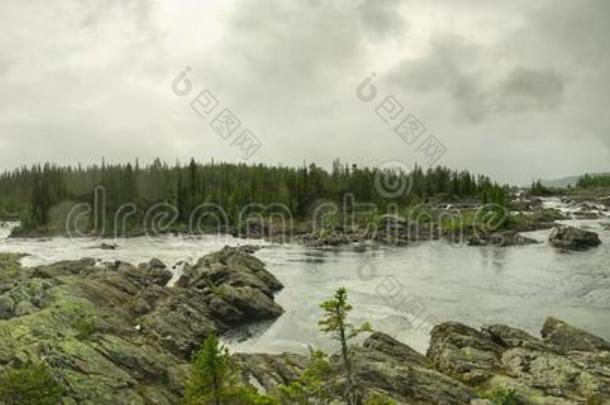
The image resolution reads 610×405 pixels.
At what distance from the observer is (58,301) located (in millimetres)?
35312

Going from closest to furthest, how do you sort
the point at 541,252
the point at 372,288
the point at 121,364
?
the point at 121,364 → the point at 372,288 → the point at 541,252

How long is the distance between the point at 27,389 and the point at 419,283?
46531 mm

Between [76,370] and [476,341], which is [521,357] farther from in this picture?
[76,370]

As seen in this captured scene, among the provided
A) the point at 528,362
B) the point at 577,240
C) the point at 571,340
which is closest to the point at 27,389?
the point at 528,362

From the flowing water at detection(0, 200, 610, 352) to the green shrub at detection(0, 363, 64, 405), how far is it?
64.9ft

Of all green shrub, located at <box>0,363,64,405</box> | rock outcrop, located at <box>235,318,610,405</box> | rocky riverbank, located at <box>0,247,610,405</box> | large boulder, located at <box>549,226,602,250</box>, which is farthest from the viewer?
large boulder, located at <box>549,226,602,250</box>

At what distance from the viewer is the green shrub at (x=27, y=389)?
67.5 feet

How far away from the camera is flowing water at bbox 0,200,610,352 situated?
1751 inches

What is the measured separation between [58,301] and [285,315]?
1956 cm

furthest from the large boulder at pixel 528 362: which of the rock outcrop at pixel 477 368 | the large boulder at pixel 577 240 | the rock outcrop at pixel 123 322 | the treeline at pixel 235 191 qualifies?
the treeline at pixel 235 191

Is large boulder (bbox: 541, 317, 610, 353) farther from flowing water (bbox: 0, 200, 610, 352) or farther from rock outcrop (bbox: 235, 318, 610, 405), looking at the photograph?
flowing water (bbox: 0, 200, 610, 352)

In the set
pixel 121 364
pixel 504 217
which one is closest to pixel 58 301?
pixel 121 364

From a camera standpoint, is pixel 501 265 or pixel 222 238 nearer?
pixel 501 265

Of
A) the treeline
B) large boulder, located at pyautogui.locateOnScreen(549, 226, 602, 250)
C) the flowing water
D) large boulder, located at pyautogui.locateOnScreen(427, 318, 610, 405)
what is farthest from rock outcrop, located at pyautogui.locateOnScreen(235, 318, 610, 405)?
the treeline
